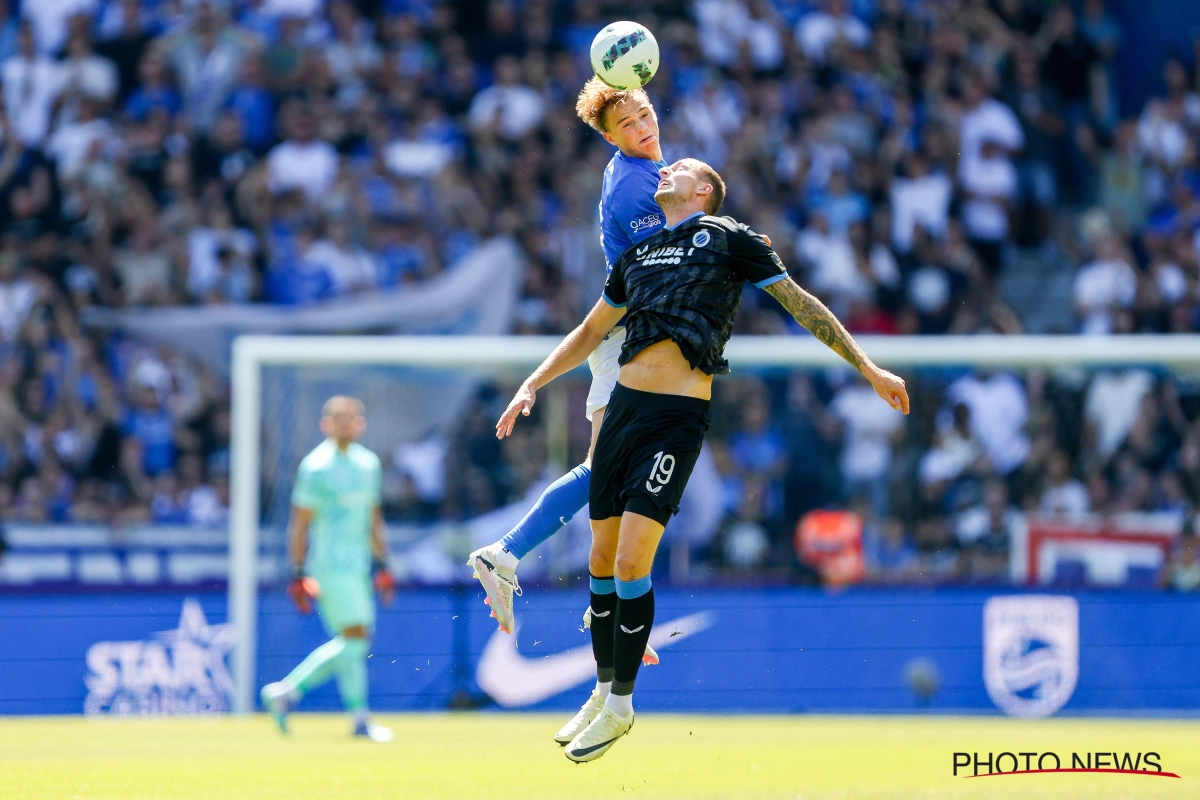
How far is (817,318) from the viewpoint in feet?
24.7

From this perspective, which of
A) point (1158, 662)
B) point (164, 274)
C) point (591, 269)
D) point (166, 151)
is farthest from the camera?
point (166, 151)

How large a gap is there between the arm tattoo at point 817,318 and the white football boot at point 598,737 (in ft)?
6.35

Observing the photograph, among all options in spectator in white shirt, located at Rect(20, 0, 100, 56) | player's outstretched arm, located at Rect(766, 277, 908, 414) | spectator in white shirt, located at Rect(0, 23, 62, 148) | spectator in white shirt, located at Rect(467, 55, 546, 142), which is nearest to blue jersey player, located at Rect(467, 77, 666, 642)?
player's outstretched arm, located at Rect(766, 277, 908, 414)

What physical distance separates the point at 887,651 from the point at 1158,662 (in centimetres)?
217

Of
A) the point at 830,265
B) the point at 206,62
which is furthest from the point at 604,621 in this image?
the point at 206,62

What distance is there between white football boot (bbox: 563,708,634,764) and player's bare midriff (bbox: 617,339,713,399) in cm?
148

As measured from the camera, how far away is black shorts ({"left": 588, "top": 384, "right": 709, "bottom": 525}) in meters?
7.57

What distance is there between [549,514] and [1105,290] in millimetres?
10218

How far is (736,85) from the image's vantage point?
19.0 meters

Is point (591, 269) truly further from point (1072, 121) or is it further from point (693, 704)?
point (1072, 121)

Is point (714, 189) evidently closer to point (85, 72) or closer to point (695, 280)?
point (695, 280)

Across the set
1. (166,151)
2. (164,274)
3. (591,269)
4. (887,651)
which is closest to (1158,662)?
(887,651)

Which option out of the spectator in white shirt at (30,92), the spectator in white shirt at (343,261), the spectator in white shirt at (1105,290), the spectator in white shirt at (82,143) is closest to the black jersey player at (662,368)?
the spectator in white shirt at (1105,290)

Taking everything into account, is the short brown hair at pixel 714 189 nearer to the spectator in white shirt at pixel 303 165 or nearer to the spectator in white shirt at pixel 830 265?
the spectator in white shirt at pixel 830 265
